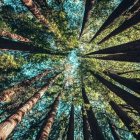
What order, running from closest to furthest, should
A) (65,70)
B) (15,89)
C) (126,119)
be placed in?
(126,119)
(15,89)
(65,70)

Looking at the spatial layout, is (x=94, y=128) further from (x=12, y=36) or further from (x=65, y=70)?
(x=65, y=70)

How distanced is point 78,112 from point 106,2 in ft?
24.9

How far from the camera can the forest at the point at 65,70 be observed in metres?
12.9

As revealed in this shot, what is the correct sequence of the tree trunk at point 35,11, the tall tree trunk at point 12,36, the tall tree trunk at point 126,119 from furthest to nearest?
the tall tree trunk at point 12,36
the tree trunk at point 35,11
the tall tree trunk at point 126,119

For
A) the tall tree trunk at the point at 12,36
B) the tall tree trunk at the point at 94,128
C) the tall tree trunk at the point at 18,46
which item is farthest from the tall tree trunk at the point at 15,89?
the tall tree trunk at the point at 94,128

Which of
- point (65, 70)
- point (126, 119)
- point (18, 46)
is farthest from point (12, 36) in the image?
point (126, 119)

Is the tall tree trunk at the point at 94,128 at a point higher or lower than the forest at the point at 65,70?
lower

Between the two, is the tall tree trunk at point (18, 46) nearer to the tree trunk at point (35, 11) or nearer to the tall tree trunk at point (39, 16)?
the tall tree trunk at point (39, 16)

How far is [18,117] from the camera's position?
8469 millimetres

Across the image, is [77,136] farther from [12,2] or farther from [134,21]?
[12,2]

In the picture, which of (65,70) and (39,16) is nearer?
(39,16)

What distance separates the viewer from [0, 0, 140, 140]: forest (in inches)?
508

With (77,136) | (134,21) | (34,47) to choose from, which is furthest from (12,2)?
(77,136)

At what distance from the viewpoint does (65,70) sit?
19.0 m
